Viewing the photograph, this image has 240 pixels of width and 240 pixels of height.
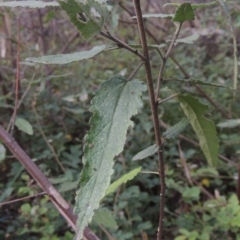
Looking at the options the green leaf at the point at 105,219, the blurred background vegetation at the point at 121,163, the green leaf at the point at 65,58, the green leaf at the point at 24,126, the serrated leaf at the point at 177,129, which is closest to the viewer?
the green leaf at the point at 65,58

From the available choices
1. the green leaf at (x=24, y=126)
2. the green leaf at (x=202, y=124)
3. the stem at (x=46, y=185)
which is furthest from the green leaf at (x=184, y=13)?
the green leaf at (x=24, y=126)

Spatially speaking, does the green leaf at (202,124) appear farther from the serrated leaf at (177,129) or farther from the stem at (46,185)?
the stem at (46,185)

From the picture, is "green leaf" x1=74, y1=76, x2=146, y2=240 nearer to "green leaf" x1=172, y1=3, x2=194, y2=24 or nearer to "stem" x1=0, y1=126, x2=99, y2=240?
"green leaf" x1=172, y1=3, x2=194, y2=24

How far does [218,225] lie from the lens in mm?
1346

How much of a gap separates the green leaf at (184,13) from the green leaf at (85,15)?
0.12 m

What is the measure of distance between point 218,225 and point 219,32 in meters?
2.02

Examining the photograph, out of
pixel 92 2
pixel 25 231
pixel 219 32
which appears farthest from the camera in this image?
pixel 219 32

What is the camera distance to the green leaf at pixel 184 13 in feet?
1.76

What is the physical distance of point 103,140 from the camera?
18.7 inches

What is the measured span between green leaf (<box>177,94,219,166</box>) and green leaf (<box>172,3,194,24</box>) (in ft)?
0.33

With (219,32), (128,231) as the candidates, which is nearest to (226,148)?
(128,231)

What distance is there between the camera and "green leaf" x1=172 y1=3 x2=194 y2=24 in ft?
1.76

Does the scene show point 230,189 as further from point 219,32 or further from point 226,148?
point 219,32

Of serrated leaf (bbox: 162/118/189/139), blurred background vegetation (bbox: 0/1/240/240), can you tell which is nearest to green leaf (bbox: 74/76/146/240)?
serrated leaf (bbox: 162/118/189/139)
